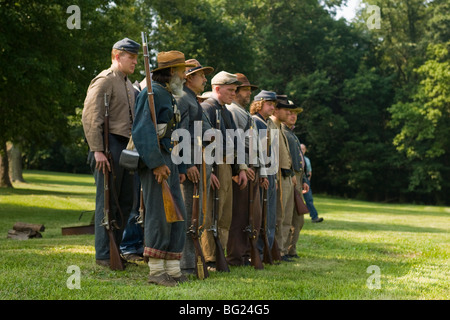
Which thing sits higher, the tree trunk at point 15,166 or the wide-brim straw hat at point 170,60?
the wide-brim straw hat at point 170,60

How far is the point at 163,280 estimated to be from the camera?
241 inches

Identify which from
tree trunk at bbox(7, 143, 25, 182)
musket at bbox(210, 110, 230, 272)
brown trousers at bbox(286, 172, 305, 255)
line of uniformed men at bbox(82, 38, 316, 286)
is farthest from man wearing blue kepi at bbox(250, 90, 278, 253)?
tree trunk at bbox(7, 143, 25, 182)

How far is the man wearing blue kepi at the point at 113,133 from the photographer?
7090 millimetres

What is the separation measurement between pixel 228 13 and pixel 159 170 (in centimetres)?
3902

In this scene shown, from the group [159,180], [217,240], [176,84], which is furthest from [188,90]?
[217,240]

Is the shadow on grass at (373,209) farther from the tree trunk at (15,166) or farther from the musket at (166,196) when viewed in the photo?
the musket at (166,196)

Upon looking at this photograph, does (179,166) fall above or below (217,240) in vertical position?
above

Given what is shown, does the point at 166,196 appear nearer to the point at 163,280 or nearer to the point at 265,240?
the point at 163,280

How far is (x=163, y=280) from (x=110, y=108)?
2250mm

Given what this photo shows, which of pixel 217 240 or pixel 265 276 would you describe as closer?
pixel 265 276

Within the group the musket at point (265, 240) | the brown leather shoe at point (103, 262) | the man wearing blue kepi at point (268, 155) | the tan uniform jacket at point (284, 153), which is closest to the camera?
the brown leather shoe at point (103, 262)

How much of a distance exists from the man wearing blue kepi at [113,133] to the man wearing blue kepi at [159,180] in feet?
3.19

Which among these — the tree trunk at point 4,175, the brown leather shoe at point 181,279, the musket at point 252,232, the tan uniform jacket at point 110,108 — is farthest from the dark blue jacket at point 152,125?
the tree trunk at point 4,175

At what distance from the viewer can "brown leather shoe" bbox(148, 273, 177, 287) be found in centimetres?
608
